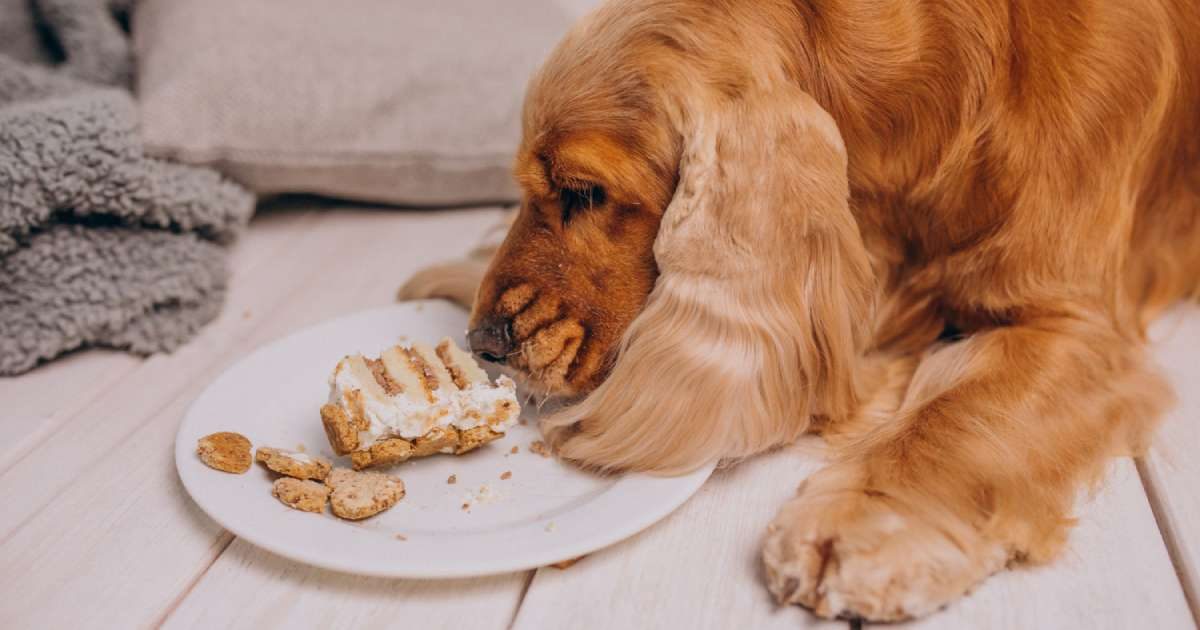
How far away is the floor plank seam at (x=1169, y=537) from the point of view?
1.06 m

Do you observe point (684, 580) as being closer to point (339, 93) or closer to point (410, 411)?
point (410, 411)

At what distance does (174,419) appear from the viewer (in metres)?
1.44

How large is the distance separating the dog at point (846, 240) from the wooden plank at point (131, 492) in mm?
436

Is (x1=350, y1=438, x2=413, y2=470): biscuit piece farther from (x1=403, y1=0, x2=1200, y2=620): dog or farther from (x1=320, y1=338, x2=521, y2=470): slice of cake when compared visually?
(x1=403, y1=0, x2=1200, y2=620): dog

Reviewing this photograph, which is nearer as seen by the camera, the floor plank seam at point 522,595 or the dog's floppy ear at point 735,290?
the floor plank seam at point 522,595

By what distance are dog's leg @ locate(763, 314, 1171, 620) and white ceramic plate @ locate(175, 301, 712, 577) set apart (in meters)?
0.17

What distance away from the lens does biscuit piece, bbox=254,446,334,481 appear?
119cm

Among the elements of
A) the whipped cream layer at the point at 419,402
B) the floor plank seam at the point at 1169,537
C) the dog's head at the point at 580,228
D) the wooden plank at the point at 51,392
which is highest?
the dog's head at the point at 580,228

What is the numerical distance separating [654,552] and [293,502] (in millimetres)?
409

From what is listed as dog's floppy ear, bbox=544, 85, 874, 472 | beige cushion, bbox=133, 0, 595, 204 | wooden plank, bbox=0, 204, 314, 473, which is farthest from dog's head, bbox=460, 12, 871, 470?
beige cushion, bbox=133, 0, 595, 204

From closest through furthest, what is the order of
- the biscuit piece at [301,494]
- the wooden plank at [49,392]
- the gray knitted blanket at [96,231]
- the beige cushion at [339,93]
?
1. the biscuit piece at [301,494]
2. the wooden plank at [49,392]
3. the gray knitted blanket at [96,231]
4. the beige cushion at [339,93]

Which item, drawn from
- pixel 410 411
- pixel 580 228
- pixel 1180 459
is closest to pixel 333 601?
pixel 410 411

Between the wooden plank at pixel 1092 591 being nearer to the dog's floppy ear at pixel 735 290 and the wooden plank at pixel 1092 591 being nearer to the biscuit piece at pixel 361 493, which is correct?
the dog's floppy ear at pixel 735 290

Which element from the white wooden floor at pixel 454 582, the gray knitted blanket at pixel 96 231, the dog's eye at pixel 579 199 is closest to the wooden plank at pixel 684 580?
the white wooden floor at pixel 454 582
